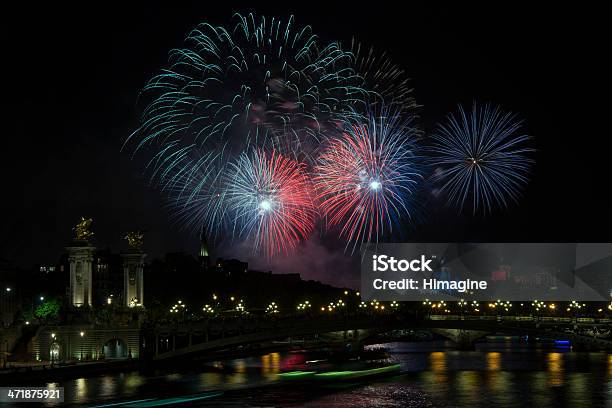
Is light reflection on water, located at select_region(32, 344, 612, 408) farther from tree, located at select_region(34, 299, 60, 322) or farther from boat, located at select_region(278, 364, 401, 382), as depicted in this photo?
tree, located at select_region(34, 299, 60, 322)

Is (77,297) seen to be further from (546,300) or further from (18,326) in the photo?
(546,300)

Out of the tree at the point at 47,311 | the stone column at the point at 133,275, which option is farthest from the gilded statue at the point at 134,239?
the tree at the point at 47,311

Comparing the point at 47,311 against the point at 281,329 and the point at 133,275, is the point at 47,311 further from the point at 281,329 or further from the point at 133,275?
the point at 281,329

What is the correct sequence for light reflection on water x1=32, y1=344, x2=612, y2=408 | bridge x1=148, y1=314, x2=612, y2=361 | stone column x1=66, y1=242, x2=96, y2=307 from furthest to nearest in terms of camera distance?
stone column x1=66, y1=242, x2=96, y2=307 < bridge x1=148, y1=314, x2=612, y2=361 < light reflection on water x1=32, y1=344, x2=612, y2=408

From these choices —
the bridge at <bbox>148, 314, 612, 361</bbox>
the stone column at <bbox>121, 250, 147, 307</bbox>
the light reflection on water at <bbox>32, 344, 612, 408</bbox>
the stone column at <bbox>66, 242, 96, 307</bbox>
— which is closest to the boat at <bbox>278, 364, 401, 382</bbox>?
the light reflection on water at <bbox>32, 344, 612, 408</bbox>

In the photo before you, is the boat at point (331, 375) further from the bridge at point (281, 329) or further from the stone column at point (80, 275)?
the stone column at point (80, 275)

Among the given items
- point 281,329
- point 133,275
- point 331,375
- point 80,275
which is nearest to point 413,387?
point 331,375

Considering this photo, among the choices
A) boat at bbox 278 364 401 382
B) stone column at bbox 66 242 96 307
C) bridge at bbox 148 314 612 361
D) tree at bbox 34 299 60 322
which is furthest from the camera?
tree at bbox 34 299 60 322

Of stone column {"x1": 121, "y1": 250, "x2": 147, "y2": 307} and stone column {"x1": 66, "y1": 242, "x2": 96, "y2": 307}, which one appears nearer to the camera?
stone column {"x1": 66, "y1": 242, "x2": 96, "y2": 307}
